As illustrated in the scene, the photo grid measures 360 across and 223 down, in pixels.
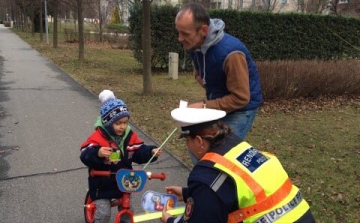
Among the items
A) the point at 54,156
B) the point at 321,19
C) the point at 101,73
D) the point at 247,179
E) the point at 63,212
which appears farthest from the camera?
the point at 321,19

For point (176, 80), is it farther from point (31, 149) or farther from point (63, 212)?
point (63, 212)

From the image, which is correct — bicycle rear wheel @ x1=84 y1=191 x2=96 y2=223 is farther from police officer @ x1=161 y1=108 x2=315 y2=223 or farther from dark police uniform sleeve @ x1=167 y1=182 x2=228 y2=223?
dark police uniform sleeve @ x1=167 y1=182 x2=228 y2=223

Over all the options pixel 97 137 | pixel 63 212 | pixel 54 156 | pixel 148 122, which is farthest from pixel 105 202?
pixel 148 122

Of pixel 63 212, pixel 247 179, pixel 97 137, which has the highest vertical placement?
pixel 247 179

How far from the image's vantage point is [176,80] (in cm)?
1358

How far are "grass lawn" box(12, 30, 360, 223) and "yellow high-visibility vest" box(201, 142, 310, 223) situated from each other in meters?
2.40

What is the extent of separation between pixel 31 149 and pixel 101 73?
29.5 feet

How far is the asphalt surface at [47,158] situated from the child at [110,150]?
84 centimetres

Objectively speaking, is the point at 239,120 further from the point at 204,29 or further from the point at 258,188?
the point at 258,188

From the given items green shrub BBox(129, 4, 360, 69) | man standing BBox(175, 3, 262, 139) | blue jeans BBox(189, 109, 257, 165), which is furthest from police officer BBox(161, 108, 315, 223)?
green shrub BBox(129, 4, 360, 69)

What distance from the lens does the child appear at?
304 cm

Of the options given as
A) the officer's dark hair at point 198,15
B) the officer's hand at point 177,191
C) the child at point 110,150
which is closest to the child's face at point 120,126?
the child at point 110,150

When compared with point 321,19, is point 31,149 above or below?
below

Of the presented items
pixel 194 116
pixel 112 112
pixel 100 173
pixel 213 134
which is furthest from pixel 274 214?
pixel 112 112
